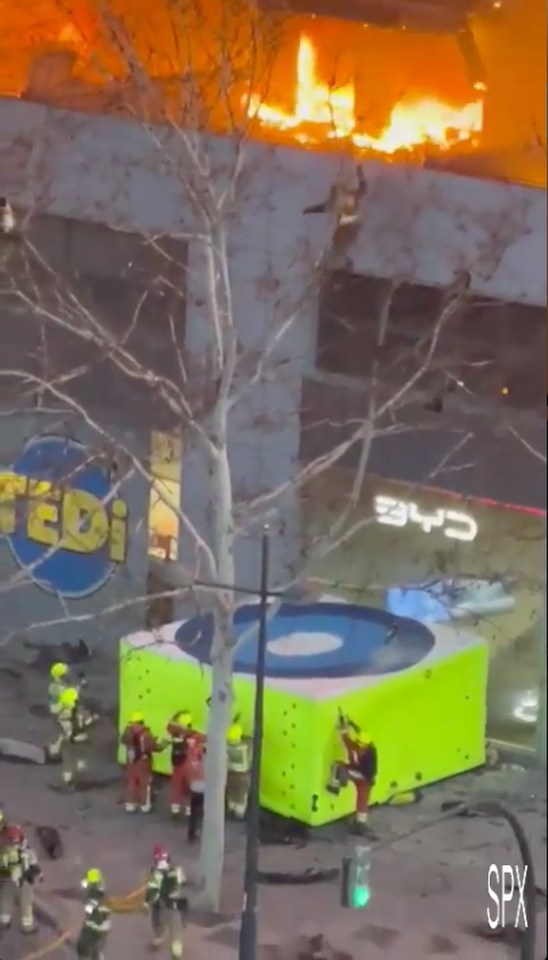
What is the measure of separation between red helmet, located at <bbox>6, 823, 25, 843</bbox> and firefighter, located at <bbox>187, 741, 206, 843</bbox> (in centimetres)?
24

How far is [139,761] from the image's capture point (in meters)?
1.96

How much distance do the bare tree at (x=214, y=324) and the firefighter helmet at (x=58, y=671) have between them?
21 centimetres

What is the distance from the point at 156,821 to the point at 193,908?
5.1 inches

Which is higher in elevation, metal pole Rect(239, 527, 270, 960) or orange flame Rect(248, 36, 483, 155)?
orange flame Rect(248, 36, 483, 155)

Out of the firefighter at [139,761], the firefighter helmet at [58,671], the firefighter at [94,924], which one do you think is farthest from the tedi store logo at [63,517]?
the firefighter at [94,924]

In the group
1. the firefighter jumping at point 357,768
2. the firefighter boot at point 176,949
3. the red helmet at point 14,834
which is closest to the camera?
the firefighter jumping at point 357,768

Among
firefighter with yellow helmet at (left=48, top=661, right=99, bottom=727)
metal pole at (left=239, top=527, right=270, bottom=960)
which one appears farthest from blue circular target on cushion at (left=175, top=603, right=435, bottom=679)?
firefighter with yellow helmet at (left=48, top=661, right=99, bottom=727)

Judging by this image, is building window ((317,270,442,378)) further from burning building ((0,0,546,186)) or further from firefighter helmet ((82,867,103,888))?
firefighter helmet ((82,867,103,888))

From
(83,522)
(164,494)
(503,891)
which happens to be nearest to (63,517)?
(83,522)

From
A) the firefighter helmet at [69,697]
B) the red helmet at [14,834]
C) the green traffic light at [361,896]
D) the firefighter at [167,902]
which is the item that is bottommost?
the firefighter at [167,902]

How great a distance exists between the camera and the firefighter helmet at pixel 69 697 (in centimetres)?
203

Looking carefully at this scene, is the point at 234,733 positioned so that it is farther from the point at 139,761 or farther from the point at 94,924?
the point at 94,924

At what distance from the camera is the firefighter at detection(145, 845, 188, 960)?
1.89m

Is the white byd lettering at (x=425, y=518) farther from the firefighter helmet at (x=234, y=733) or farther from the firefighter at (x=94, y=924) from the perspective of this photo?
the firefighter at (x=94, y=924)
